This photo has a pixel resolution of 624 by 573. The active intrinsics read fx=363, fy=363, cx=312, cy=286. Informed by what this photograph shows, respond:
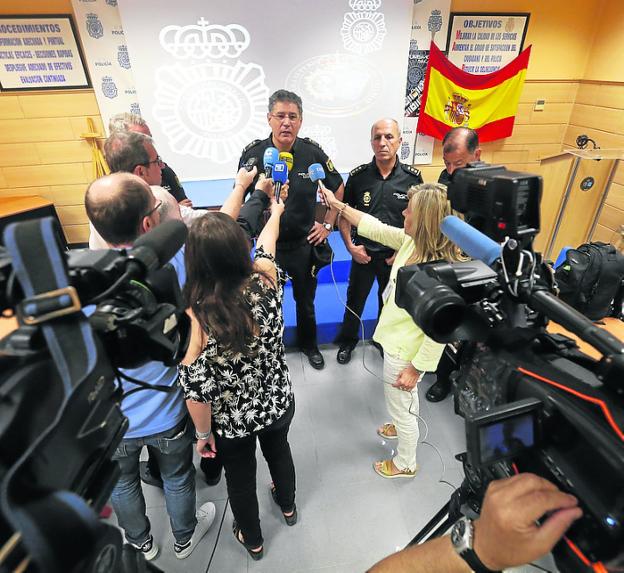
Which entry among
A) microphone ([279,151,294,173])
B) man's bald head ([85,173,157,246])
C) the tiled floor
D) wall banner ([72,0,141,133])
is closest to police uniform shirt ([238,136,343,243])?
microphone ([279,151,294,173])

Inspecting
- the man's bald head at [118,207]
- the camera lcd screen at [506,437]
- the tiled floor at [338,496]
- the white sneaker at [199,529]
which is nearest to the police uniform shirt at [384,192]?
the tiled floor at [338,496]

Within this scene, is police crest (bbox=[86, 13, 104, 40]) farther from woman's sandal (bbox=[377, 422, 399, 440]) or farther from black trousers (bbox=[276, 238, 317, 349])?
woman's sandal (bbox=[377, 422, 399, 440])

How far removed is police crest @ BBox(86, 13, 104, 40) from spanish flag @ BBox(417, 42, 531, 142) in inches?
131

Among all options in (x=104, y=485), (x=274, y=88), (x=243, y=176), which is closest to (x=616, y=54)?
(x=274, y=88)

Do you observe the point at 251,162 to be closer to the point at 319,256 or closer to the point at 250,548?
the point at 319,256

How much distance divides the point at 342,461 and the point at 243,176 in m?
1.60

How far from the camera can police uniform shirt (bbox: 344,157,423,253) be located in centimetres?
242

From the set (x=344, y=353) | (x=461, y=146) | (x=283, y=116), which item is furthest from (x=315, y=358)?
(x=461, y=146)

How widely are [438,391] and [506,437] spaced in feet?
6.05

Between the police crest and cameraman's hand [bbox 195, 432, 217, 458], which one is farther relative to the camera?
the police crest

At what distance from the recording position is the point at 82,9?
133 inches

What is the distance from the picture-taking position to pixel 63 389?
1.30ft

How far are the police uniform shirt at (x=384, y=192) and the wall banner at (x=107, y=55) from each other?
2.80 metres

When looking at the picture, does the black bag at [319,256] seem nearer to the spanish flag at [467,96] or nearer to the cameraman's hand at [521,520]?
the cameraman's hand at [521,520]
